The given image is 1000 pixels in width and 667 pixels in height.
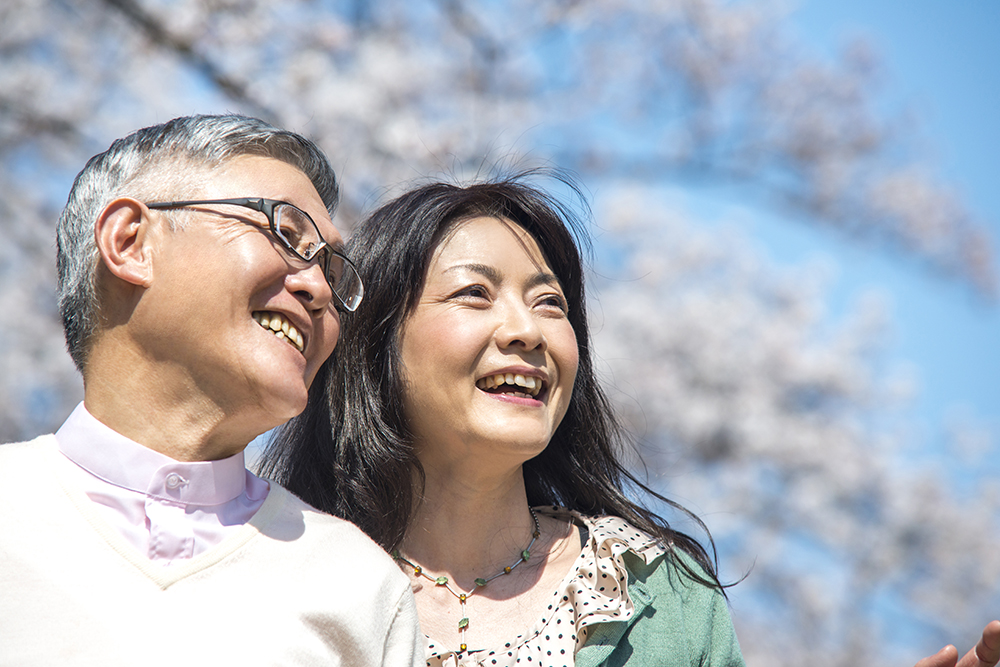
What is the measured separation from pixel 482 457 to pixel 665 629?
639 millimetres

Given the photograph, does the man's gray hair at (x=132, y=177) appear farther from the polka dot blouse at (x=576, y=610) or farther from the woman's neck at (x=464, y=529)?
the polka dot blouse at (x=576, y=610)

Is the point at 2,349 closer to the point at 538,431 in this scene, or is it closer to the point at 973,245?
the point at 538,431

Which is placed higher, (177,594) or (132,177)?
(132,177)

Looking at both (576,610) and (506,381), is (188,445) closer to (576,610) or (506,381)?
(506,381)

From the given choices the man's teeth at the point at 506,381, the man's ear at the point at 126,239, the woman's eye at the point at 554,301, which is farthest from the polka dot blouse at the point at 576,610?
the man's ear at the point at 126,239

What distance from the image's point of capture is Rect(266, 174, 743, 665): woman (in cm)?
227

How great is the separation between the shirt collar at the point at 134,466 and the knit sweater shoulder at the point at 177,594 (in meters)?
0.05

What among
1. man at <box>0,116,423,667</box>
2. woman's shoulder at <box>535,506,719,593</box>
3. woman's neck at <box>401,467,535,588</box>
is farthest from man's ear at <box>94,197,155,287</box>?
woman's shoulder at <box>535,506,719,593</box>

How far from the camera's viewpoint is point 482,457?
2.33 metres

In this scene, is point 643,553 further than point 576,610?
Yes

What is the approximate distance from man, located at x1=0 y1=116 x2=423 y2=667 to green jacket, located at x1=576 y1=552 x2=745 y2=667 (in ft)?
1.81

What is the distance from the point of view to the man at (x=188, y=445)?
1648mm

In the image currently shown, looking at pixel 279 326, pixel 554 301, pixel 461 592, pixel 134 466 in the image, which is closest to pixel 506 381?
pixel 554 301

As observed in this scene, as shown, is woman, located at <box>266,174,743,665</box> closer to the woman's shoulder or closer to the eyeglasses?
the woman's shoulder
